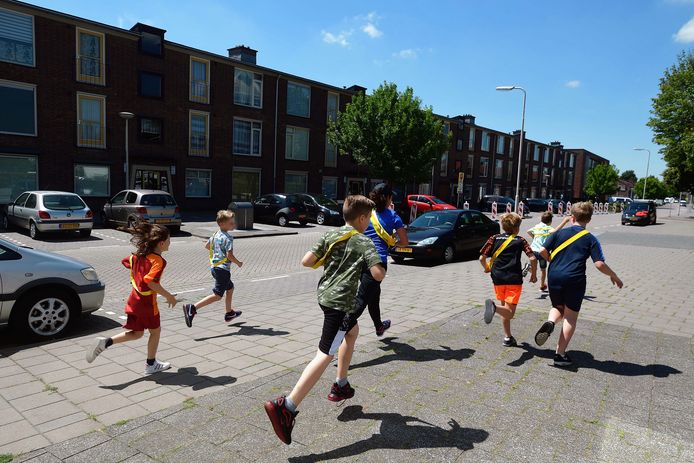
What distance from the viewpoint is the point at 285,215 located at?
21609 mm

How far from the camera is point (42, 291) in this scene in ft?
17.8

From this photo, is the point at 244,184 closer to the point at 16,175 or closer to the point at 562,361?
the point at 16,175

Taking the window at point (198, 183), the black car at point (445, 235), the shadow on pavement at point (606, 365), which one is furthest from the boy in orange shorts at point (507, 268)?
the window at point (198, 183)

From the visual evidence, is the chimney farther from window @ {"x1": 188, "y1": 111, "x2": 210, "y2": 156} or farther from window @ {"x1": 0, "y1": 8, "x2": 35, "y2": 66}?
window @ {"x1": 0, "y1": 8, "x2": 35, "y2": 66}

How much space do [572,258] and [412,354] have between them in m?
1.89

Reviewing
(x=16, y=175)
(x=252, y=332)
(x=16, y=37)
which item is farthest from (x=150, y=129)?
(x=252, y=332)

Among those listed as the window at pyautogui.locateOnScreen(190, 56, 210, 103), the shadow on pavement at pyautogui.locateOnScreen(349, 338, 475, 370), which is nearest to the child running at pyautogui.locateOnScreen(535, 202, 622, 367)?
the shadow on pavement at pyautogui.locateOnScreen(349, 338, 475, 370)

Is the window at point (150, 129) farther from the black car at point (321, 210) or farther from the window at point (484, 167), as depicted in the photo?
the window at point (484, 167)

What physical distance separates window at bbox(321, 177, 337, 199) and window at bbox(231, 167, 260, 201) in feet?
18.9

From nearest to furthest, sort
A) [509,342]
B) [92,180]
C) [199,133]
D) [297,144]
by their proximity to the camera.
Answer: [509,342] → [92,180] → [199,133] → [297,144]

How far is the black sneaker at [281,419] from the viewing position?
9.84 ft

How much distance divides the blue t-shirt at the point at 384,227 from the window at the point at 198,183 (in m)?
23.5

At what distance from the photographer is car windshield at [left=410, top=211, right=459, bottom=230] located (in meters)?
13.2

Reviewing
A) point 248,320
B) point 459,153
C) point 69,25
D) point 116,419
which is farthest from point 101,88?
point 459,153
